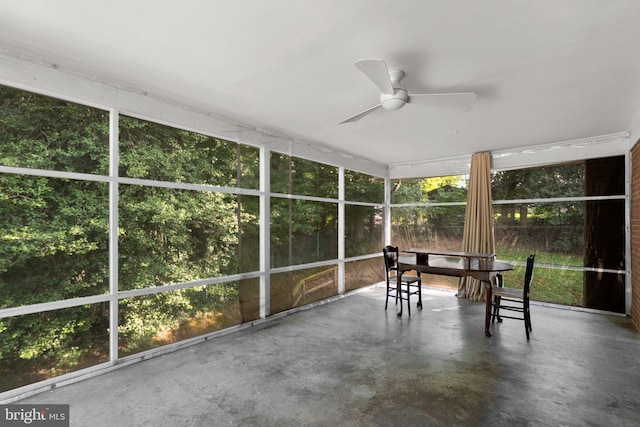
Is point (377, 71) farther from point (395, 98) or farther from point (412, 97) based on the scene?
point (412, 97)

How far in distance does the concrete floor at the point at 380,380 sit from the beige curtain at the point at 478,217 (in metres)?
1.62

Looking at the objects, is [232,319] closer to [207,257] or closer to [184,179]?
[207,257]

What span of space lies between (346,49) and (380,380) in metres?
2.88

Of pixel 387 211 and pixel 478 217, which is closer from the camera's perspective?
pixel 478 217

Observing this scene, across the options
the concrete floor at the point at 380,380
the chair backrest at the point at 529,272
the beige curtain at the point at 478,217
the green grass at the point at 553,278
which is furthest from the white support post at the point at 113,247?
the green grass at the point at 553,278

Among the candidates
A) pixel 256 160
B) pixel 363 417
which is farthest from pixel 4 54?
pixel 363 417

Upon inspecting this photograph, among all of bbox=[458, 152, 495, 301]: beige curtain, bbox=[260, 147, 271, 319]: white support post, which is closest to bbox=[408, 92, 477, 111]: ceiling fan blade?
bbox=[260, 147, 271, 319]: white support post

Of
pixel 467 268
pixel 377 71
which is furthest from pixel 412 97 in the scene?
pixel 467 268

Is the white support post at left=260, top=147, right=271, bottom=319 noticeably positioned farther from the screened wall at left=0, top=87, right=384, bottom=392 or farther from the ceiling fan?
the ceiling fan

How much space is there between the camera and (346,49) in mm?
2350

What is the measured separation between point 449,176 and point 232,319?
17.3 feet

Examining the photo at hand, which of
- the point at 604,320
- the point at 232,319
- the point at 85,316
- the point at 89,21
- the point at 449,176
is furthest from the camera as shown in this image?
the point at 449,176

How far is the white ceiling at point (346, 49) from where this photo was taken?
1914 mm

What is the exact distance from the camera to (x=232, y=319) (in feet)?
13.5
